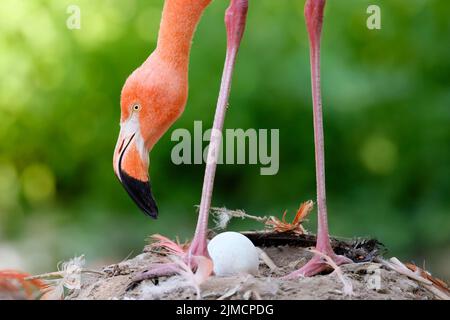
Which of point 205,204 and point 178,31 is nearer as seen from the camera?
point 205,204

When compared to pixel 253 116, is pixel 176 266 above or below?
below

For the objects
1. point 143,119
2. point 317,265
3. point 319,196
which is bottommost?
point 317,265

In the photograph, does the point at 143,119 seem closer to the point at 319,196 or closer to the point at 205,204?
the point at 205,204

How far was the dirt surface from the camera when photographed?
1.17m

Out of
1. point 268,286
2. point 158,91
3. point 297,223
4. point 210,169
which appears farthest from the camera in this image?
point 297,223

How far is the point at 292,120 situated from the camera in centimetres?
235

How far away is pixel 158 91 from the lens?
140cm

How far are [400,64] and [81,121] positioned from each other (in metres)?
1.07

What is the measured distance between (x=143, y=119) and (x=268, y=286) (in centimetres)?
43

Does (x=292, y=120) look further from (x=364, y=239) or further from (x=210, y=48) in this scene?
(x=364, y=239)
